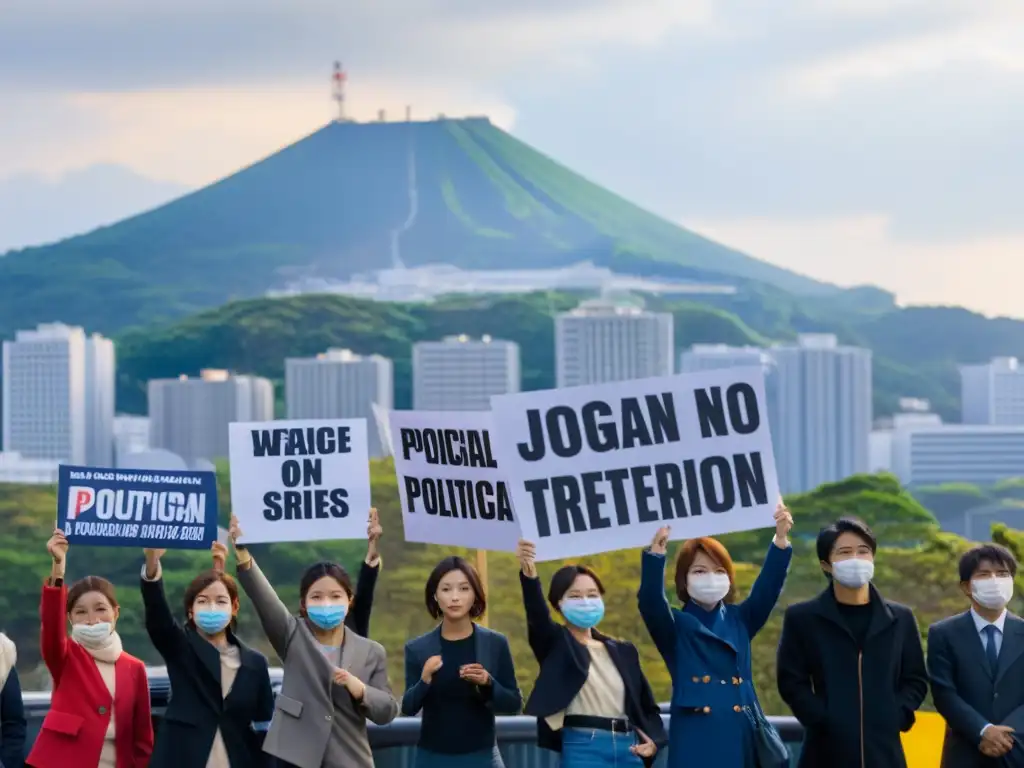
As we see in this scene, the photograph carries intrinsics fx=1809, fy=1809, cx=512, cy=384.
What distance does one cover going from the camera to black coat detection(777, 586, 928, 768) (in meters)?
8.04

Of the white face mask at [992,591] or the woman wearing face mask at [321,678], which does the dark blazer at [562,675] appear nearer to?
the woman wearing face mask at [321,678]

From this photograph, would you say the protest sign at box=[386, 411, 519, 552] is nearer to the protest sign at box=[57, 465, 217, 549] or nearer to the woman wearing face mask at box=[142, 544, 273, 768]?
the protest sign at box=[57, 465, 217, 549]

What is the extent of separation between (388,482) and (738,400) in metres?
75.7

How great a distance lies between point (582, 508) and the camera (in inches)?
337

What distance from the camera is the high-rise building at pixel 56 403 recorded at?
187m

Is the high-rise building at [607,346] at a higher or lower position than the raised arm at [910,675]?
higher

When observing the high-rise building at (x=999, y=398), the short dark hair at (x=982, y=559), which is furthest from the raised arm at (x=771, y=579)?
the high-rise building at (x=999, y=398)

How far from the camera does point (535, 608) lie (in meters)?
8.24

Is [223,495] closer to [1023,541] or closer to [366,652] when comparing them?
[1023,541]

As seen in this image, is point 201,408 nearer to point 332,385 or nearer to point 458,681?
point 332,385

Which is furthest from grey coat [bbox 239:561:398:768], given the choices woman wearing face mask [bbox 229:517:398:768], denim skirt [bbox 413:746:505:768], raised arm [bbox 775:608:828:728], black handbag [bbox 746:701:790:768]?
raised arm [bbox 775:608:828:728]

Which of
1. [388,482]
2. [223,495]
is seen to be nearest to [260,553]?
[223,495]

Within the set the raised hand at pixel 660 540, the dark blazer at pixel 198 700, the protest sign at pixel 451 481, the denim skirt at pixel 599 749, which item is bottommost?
the denim skirt at pixel 599 749

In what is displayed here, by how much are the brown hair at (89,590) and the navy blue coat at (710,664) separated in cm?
248
